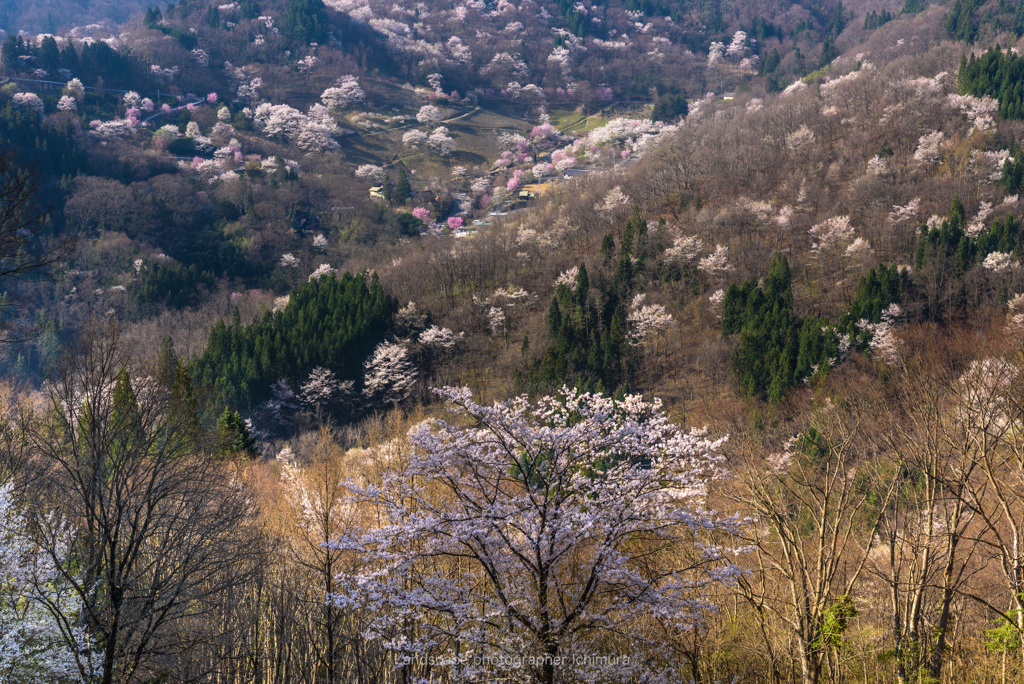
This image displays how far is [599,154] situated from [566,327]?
90.5 m

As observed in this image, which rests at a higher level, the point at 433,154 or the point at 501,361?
the point at 433,154

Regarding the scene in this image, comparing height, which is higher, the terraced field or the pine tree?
the terraced field

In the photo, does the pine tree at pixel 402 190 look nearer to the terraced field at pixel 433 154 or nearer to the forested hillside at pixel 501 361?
the forested hillside at pixel 501 361

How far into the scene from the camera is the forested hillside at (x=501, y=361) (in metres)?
11.9

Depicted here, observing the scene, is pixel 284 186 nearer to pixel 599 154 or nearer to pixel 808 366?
pixel 599 154

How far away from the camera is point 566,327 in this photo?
58.2 m

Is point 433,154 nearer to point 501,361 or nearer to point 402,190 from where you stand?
point 402,190

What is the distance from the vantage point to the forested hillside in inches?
468

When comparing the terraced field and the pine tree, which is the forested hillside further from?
the pine tree

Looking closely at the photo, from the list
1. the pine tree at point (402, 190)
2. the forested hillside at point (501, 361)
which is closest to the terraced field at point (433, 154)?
the forested hillside at point (501, 361)

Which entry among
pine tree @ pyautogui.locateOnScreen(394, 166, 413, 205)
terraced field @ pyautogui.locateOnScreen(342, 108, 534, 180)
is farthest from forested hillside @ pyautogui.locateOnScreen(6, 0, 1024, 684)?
pine tree @ pyautogui.locateOnScreen(394, 166, 413, 205)

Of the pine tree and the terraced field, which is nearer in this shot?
the pine tree

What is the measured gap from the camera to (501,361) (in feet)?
193

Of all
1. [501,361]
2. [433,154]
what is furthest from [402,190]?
[501,361]
